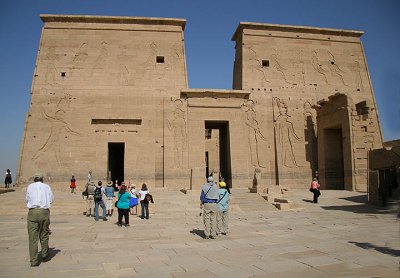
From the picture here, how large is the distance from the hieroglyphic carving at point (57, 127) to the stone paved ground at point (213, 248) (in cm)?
801

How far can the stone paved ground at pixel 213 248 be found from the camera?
4574 mm

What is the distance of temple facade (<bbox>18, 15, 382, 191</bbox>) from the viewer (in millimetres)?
18781

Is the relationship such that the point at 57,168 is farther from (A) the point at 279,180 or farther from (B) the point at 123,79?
(A) the point at 279,180

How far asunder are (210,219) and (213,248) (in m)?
1.25

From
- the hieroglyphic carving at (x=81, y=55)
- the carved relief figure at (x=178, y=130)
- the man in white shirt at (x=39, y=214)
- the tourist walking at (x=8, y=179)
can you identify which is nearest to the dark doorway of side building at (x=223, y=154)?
the carved relief figure at (x=178, y=130)

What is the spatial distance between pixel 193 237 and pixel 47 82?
1623 centimetres

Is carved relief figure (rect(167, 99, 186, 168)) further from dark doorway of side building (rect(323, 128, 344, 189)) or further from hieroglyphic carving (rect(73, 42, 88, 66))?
dark doorway of side building (rect(323, 128, 344, 189))

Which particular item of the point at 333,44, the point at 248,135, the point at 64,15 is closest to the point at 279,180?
the point at 248,135

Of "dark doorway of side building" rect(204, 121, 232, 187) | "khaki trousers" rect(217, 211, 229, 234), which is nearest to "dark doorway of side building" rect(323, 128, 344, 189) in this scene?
"dark doorway of side building" rect(204, 121, 232, 187)

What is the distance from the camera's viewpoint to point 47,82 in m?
19.9

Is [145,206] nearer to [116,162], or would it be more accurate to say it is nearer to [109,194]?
[109,194]

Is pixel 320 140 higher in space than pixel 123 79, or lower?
lower

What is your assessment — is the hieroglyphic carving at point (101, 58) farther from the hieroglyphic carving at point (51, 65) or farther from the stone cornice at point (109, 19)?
the hieroglyphic carving at point (51, 65)

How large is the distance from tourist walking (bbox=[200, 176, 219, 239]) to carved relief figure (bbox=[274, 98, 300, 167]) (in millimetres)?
13499
